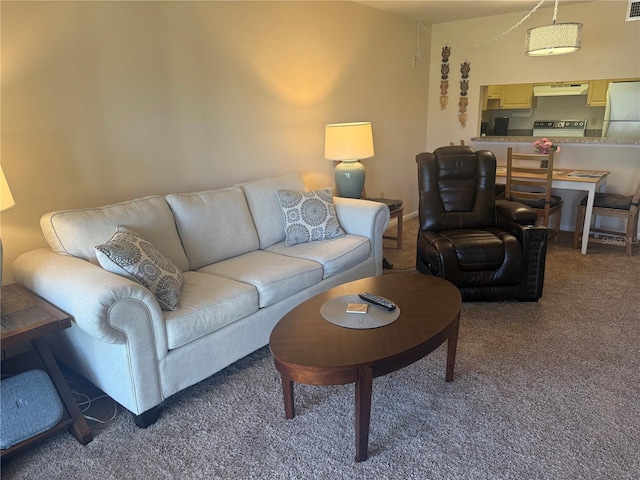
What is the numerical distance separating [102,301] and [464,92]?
4.80 meters

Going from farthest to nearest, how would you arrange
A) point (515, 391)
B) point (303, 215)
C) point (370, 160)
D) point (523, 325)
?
point (370, 160), point (303, 215), point (523, 325), point (515, 391)

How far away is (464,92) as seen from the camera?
17.2 ft

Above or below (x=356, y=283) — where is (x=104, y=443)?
below

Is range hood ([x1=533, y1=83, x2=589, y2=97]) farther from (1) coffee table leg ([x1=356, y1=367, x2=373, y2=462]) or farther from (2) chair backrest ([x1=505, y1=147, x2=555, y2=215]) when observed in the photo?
(1) coffee table leg ([x1=356, y1=367, x2=373, y2=462])

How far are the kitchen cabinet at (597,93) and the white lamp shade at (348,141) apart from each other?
107 inches

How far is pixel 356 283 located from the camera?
7.77 ft

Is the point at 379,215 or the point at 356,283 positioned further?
the point at 379,215

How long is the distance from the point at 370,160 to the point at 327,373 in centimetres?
344

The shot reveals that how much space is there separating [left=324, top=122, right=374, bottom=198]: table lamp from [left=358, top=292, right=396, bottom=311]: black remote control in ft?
5.95

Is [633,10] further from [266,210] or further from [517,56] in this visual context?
[266,210]

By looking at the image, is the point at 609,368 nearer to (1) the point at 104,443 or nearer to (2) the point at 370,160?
(1) the point at 104,443

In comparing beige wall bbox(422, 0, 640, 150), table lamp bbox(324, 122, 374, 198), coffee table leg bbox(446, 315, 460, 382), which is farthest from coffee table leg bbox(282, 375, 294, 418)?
beige wall bbox(422, 0, 640, 150)

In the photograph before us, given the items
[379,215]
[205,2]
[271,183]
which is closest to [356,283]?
[379,215]

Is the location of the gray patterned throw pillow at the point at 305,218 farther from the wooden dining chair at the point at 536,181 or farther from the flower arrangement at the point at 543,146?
the flower arrangement at the point at 543,146
